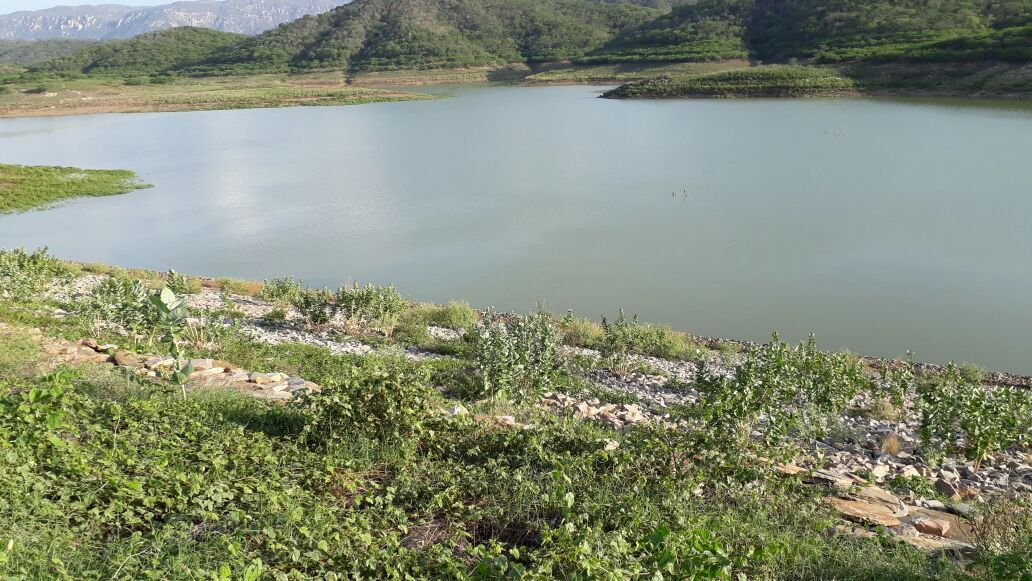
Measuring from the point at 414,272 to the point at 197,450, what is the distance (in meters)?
12.5

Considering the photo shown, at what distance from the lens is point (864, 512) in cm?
497

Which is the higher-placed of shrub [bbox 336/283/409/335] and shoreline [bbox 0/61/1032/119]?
shoreline [bbox 0/61/1032/119]

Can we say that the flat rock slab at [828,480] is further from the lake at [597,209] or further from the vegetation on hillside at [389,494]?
the lake at [597,209]

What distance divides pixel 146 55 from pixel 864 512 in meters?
131

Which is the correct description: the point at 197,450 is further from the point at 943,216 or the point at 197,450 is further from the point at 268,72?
the point at 268,72

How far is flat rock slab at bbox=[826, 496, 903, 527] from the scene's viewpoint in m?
4.86

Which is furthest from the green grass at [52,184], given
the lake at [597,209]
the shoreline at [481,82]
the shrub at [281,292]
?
the shoreline at [481,82]

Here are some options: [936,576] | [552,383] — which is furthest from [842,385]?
[936,576]

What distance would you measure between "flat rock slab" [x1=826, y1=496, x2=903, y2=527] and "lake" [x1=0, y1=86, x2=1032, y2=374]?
7.86 m

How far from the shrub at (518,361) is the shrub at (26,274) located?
7.91 metres

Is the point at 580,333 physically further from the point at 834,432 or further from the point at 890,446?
the point at 890,446

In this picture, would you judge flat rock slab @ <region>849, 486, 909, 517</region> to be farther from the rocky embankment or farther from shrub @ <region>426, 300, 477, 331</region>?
shrub @ <region>426, 300, 477, 331</region>

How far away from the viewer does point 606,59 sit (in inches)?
3317

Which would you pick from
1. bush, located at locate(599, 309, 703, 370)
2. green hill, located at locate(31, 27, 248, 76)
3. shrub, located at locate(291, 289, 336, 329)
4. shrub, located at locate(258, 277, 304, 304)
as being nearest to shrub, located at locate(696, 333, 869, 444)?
bush, located at locate(599, 309, 703, 370)
